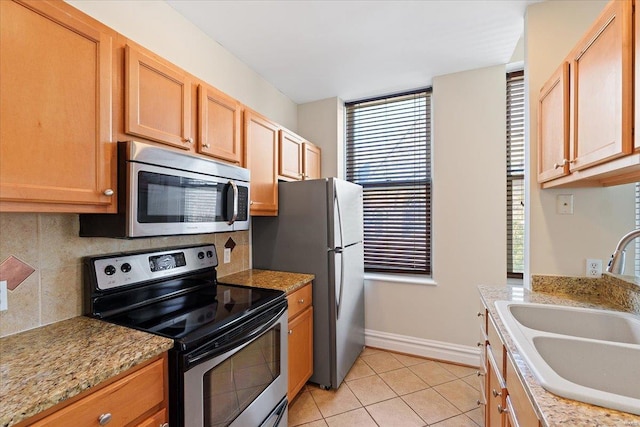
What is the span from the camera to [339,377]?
2232mm

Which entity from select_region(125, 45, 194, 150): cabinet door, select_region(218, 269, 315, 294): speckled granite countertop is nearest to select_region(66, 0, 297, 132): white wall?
select_region(125, 45, 194, 150): cabinet door

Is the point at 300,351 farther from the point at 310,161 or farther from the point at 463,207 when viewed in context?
the point at 463,207

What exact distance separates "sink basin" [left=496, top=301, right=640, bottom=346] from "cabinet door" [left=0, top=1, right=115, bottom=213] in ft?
6.38

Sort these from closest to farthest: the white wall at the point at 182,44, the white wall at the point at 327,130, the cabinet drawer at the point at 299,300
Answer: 1. the white wall at the point at 182,44
2. the cabinet drawer at the point at 299,300
3. the white wall at the point at 327,130

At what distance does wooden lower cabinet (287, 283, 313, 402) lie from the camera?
6.31ft

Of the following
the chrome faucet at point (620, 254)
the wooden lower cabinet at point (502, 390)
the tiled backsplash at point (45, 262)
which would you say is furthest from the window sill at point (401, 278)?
the tiled backsplash at point (45, 262)

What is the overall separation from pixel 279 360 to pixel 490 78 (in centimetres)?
281

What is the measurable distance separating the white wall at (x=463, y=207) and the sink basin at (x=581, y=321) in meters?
1.14

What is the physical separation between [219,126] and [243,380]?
141 cm

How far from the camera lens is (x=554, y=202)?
1.75 m

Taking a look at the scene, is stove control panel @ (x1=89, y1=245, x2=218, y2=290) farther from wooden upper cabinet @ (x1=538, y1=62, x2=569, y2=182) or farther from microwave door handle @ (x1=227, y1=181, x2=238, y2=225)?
wooden upper cabinet @ (x1=538, y1=62, x2=569, y2=182)

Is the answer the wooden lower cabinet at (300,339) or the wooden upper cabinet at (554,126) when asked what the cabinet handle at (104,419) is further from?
the wooden upper cabinet at (554,126)

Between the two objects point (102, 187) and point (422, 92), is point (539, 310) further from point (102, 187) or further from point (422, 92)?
point (422, 92)

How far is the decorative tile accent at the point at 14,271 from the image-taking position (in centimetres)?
111
